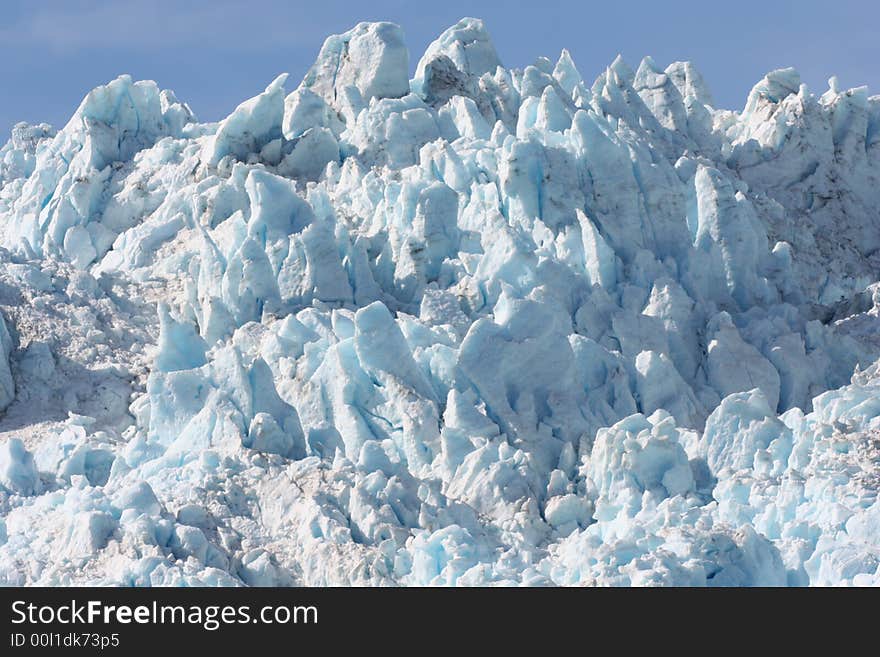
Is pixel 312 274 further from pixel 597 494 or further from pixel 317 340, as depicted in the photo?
pixel 597 494

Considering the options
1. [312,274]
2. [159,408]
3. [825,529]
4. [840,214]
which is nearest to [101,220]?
[312,274]

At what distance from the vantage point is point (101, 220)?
42.8 m

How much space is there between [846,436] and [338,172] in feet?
51.6

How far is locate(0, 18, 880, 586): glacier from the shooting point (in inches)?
1088

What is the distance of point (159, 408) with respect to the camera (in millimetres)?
31703

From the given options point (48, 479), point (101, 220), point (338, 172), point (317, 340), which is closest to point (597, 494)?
point (317, 340)

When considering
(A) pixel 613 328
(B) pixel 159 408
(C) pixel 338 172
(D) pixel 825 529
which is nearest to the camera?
(D) pixel 825 529

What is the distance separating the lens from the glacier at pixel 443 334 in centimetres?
2764

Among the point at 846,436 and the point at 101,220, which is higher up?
the point at 101,220

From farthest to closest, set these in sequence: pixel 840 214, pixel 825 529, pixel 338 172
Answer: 1. pixel 840 214
2. pixel 338 172
3. pixel 825 529

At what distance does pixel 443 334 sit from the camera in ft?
111
